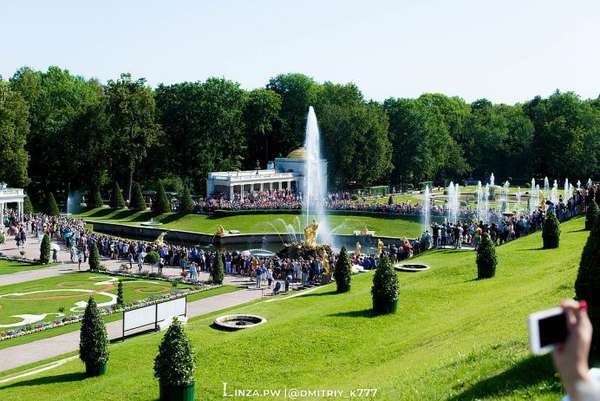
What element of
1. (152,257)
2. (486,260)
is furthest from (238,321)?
(152,257)

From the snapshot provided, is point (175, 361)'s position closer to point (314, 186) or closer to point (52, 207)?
point (52, 207)

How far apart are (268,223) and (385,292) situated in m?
40.5

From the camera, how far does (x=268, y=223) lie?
62.2 meters

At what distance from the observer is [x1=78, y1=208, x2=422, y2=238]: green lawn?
2375 inches

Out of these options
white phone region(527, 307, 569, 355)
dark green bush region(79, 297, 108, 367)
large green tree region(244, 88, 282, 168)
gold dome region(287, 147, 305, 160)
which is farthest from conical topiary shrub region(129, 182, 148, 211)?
white phone region(527, 307, 569, 355)

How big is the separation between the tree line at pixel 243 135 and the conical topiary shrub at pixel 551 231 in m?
51.0

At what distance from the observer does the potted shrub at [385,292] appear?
22.0m

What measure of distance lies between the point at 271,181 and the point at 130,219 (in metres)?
18.5

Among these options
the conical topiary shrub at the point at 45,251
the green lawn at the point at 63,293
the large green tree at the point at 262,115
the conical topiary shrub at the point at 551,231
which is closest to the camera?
the green lawn at the point at 63,293

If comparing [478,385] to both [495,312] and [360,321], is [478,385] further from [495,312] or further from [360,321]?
[360,321]

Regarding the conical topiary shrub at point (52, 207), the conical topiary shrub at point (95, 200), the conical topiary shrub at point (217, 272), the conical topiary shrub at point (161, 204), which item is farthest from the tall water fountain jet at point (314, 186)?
the conical topiary shrub at point (52, 207)

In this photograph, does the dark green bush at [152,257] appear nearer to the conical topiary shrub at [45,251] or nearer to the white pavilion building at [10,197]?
the conical topiary shrub at [45,251]

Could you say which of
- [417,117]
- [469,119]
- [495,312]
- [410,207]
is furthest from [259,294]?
[469,119]

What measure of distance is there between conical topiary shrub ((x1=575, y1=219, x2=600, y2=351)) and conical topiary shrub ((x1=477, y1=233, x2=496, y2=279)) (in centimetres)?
1322
